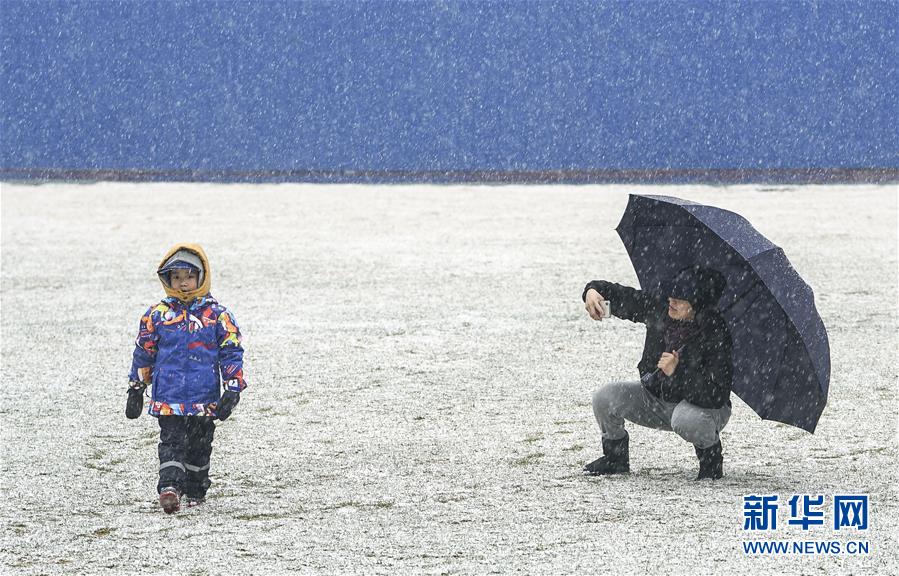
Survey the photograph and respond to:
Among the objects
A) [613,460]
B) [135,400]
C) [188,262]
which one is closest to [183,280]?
[188,262]

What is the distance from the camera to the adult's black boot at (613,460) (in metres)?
4.04

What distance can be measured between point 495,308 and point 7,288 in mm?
3963

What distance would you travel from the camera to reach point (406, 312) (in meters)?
7.75

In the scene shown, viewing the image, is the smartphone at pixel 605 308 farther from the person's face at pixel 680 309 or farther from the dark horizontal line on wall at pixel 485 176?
the dark horizontal line on wall at pixel 485 176

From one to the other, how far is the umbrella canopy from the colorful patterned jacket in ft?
5.15

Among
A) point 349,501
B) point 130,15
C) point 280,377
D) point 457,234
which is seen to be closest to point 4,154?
point 130,15

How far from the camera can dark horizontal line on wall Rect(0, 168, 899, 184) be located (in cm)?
1731

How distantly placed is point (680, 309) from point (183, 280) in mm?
1655

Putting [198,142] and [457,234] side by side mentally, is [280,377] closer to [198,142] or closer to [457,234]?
[457,234]

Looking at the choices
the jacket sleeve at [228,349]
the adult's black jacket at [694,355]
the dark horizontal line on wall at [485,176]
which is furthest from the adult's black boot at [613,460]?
the dark horizontal line on wall at [485,176]

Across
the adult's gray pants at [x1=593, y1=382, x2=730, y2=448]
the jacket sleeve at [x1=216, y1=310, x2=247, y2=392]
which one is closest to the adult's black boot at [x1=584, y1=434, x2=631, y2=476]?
Result: the adult's gray pants at [x1=593, y1=382, x2=730, y2=448]

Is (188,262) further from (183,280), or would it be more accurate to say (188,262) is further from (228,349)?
(228,349)

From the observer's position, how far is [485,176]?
18.0m

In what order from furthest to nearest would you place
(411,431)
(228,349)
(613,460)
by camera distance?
1. (411,431)
2. (613,460)
3. (228,349)
